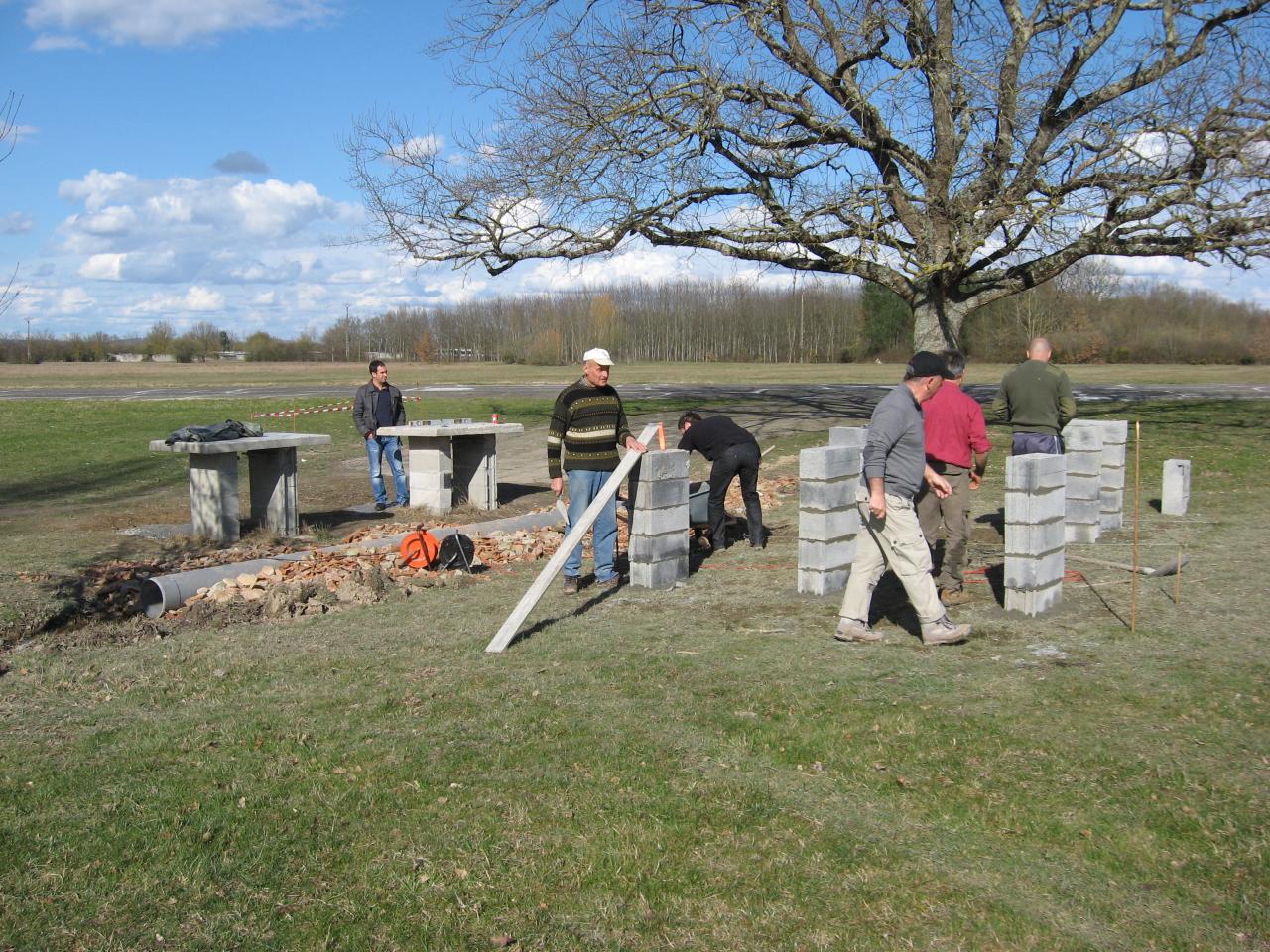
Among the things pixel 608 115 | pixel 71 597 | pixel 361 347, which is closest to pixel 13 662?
pixel 71 597

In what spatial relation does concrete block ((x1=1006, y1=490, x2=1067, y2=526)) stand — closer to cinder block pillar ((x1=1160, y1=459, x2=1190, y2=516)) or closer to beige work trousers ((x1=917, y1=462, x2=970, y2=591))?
beige work trousers ((x1=917, y1=462, x2=970, y2=591))

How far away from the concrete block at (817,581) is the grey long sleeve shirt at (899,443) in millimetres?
2048

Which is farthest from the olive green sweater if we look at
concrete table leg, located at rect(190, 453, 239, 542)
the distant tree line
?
the distant tree line

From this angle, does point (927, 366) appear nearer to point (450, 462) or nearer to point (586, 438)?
point (586, 438)

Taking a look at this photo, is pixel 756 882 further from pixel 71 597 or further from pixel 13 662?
pixel 71 597

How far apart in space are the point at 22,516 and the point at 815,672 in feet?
38.5

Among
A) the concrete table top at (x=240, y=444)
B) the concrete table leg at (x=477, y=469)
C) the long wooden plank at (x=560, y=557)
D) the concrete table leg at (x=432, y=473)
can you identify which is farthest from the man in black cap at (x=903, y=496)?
the concrete table leg at (x=477, y=469)

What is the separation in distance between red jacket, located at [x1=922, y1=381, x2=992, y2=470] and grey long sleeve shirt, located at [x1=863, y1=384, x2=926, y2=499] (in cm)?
154

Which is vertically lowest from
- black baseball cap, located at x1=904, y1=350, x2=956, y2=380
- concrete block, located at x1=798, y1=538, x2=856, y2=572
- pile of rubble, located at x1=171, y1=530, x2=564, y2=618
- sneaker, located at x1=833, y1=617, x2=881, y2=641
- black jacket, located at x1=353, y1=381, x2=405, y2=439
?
pile of rubble, located at x1=171, y1=530, x2=564, y2=618

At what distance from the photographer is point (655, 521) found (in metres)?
9.58

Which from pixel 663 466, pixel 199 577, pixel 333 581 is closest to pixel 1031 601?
pixel 663 466

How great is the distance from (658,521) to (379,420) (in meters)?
6.53

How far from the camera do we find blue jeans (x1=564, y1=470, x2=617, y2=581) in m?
9.32

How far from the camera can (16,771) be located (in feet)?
17.6
